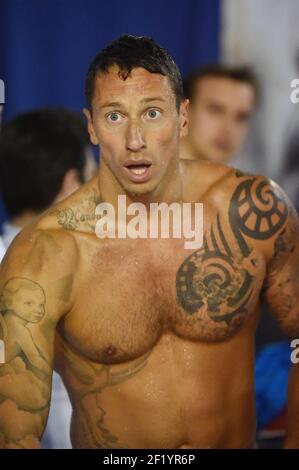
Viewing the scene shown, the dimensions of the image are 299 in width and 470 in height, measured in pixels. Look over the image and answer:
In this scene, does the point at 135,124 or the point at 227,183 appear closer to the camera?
the point at 135,124

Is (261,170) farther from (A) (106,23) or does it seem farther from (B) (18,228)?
(B) (18,228)

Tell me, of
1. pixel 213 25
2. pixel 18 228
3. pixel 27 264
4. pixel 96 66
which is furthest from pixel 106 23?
pixel 27 264

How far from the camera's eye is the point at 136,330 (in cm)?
123

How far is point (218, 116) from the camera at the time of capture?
2084 mm

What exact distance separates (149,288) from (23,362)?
0.69 ft

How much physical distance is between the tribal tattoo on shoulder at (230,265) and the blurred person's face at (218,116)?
81cm

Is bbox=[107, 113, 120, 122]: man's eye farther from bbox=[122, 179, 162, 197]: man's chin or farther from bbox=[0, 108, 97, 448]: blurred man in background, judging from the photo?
bbox=[0, 108, 97, 448]: blurred man in background

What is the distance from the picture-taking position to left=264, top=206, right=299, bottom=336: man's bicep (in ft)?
4.17

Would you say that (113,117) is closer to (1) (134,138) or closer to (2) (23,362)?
(1) (134,138)

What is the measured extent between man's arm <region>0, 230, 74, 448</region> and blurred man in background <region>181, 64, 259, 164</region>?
94 centimetres

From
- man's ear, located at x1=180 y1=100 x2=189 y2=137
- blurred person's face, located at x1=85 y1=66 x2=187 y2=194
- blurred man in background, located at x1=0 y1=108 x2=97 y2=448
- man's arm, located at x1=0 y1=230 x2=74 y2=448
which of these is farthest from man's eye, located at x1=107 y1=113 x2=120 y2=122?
blurred man in background, located at x1=0 y1=108 x2=97 y2=448

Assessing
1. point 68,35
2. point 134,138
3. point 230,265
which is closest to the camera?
point 134,138

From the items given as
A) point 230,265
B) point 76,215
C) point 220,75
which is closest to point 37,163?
point 76,215

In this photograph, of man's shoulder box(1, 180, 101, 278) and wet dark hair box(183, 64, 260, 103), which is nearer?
man's shoulder box(1, 180, 101, 278)
